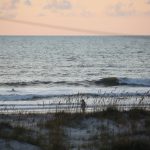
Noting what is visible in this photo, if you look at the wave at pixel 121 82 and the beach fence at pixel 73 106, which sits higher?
the beach fence at pixel 73 106

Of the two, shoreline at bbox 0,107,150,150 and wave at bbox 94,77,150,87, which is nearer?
shoreline at bbox 0,107,150,150

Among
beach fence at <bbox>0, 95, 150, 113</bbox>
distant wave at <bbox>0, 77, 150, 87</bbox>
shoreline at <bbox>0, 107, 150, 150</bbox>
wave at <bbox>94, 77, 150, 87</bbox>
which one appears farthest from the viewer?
wave at <bbox>94, 77, 150, 87</bbox>

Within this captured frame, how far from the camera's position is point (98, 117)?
1764 cm

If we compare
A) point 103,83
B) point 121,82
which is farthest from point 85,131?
point 121,82

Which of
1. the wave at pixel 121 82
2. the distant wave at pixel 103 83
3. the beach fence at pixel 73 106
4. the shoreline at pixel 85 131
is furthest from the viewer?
the wave at pixel 121 82

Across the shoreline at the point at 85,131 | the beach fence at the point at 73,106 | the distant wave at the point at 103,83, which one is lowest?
the distant wave at the point at 103,83

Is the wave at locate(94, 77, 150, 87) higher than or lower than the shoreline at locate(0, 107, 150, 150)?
lower

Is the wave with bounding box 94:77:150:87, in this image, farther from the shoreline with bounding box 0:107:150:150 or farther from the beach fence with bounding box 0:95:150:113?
the shoreline with bounding box 0:107:150:150

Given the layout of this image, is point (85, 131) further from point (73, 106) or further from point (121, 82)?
point (121, 82)

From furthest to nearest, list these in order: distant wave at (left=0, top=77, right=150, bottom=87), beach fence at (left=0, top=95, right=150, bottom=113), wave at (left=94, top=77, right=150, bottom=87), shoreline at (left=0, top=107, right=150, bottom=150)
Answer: wave at (left=94, top=77, right=150, bottom=87), distant wave at (left=0, top=77, right=150, bottom=87), beach fence at (left=0, top=95, right=150, bottom=113), shoreline at (left=0, top=107, right=150, bottom=150)

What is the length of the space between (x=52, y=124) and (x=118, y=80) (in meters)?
35.1

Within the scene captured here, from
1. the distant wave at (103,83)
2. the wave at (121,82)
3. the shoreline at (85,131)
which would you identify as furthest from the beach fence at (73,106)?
the wave at (121,82)

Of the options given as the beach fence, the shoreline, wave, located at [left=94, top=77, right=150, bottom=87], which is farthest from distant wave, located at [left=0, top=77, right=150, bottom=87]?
the shoreline

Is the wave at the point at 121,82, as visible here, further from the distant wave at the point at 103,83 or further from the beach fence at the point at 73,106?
the beach fence at the point at 73,106
